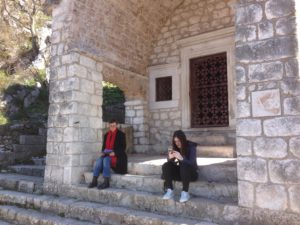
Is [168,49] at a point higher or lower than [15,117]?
higher

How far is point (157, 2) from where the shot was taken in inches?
286

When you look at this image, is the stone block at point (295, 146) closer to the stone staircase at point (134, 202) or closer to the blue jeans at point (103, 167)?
the stone staircase at point (134, 202)

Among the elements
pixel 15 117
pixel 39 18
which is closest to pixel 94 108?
pixel 15 117

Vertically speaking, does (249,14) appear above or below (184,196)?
above

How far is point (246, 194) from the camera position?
324 cm

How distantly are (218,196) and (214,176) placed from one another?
0.40m

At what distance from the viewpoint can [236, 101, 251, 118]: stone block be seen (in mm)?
3346

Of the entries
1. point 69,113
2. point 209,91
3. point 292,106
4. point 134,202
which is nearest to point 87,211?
point 134,202

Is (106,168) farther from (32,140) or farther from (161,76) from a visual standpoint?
(32,140)

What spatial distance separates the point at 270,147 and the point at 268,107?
0.44 m

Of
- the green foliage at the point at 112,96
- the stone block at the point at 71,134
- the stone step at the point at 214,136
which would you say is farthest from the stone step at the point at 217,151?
the green foliage at the point at 112,96

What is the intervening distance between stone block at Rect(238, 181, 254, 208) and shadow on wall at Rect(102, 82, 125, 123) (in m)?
6.13

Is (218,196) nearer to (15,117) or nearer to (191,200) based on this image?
(191,200)

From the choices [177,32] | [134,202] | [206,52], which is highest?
[177,32]
